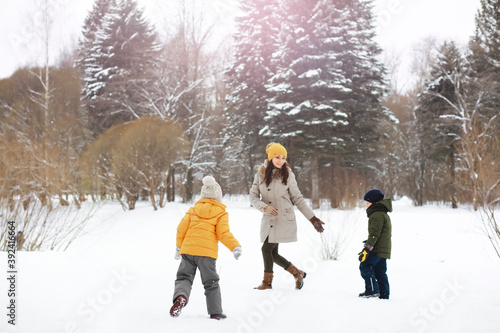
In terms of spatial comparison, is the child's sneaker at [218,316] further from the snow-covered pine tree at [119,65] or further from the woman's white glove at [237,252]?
the snow-covered pine tree at [119,65]

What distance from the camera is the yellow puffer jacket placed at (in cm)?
378

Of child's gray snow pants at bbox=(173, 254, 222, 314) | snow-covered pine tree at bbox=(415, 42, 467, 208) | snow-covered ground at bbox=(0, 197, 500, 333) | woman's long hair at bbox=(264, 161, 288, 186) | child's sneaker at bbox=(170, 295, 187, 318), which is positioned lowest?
snow-covered ground at bbox=(0, 197, 500, 333)

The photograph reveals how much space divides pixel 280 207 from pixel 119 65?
79.9 ft

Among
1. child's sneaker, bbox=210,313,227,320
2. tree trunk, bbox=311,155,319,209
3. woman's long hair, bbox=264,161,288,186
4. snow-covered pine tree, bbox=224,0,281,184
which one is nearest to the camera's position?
child's sneaker, bbox=210,313,227,320

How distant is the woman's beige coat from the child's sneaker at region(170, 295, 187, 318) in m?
1.57

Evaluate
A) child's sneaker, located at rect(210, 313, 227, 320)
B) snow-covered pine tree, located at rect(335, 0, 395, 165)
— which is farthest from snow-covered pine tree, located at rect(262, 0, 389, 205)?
child's sneaker, located at rect(210, 313, 227, 320)

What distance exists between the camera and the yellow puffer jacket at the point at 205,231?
3.78 m

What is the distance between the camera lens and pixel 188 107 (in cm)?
2453

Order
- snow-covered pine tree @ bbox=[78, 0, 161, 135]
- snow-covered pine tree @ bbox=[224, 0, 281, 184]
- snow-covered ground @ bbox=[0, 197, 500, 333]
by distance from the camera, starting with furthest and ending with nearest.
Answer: snow-covered pine tree @ bbox=[78, 0, 161, 135]
snow-covered pine tree @ bbox=[224, 0, 281, 184]
snow-covered ground @ bbox=[0, 197, 500, 333]

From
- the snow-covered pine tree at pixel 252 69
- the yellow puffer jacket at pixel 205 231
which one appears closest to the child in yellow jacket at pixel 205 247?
the yellow puffer jacket at pixel 205 231

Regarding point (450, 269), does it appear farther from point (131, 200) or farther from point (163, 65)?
point (163, 65)

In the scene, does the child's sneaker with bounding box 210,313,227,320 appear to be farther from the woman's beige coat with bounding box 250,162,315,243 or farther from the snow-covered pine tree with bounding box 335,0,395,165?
the snow-covered pine tree with bounding box 335,0,395,165

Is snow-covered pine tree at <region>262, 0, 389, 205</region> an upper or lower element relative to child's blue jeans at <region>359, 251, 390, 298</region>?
upper

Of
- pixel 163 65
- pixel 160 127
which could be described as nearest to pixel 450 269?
pixel 160 127
